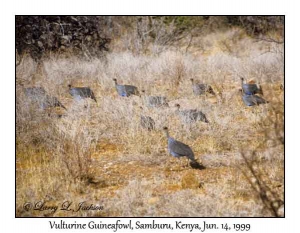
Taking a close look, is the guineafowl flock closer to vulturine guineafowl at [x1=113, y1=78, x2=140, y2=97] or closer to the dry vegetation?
vulturine guineafowl at [x1=113, y1=78, x2=140, y2=97]

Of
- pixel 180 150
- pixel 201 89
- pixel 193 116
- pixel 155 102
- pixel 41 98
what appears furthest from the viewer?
pixel 201 89

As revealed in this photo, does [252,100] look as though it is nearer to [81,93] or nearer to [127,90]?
[127,90]

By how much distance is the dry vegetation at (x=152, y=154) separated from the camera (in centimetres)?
443

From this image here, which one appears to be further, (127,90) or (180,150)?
(127,90)

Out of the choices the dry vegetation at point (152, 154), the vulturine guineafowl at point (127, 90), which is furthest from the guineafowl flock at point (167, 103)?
the dry vegetation at point (152, 154)

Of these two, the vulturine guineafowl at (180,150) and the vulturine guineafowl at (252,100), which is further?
the vulturine guineafowl at (252,100)

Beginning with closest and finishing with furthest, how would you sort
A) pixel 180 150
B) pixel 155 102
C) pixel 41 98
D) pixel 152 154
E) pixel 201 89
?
1. pixel 180 150
2. pixel 152 154
3. pixel 155 102
4. pixel 41 98
5. pixel 201 89

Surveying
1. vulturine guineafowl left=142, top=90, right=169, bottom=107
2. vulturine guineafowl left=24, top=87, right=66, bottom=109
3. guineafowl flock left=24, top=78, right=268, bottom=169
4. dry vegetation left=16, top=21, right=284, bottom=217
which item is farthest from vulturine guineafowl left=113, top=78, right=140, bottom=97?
vulturine guineafowl left=24, top=87, right=66, bottom=109

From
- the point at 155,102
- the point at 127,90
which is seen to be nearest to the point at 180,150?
the point at 155,102

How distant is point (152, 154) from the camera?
6129 mm

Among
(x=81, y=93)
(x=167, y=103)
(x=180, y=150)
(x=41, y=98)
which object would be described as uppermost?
(x=81, y=93)

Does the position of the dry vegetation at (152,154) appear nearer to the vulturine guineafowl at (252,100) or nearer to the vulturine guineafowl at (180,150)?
the vulturine guineafowl at (252,100)

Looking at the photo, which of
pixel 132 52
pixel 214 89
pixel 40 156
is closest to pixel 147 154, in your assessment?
pixel 40 156

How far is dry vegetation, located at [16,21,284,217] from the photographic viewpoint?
4.43 meters
